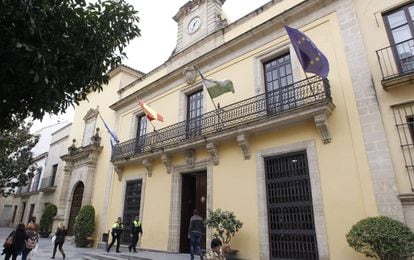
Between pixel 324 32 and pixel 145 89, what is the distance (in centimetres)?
884

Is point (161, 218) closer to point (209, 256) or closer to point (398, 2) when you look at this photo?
point (209, 256)

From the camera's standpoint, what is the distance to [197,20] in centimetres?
1345

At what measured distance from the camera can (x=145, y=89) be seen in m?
14.4

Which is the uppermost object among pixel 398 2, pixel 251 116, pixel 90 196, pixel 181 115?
pixel 398 2

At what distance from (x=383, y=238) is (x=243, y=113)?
17.3 ft

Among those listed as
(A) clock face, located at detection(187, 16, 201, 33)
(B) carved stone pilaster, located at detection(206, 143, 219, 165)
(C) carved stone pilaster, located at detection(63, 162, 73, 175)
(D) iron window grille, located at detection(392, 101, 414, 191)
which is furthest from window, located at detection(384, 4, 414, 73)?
(C) carved stone pilaster, located at detection(63, 162, 73, 175)

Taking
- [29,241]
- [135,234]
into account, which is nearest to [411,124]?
[135,234]

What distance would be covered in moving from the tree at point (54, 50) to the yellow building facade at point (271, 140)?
5.03 meters

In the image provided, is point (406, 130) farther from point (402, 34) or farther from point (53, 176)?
point (53, 176)

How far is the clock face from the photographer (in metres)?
13.3

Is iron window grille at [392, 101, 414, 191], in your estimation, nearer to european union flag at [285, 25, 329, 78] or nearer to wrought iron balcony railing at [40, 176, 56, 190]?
european union flag at [285, 25, 329, 78]

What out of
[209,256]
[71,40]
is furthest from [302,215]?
[71,40]

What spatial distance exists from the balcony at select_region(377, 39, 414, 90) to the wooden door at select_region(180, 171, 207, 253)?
6.66 m

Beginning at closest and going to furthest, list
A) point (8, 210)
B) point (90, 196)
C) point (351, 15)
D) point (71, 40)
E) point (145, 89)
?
point (71, 40)
point (351, 15)
point (145, 89)
point (90, 196)
point (8, 210)
